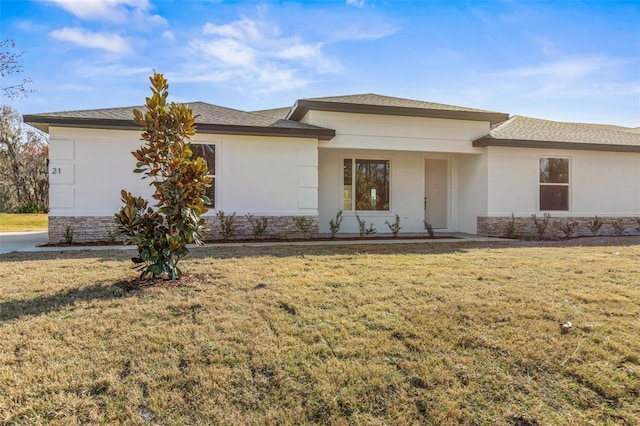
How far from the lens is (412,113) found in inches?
447

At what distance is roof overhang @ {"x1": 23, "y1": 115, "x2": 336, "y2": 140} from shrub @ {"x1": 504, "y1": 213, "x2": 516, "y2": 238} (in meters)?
6.36

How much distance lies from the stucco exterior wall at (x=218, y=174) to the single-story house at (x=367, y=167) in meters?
0.03

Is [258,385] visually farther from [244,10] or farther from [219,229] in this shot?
[244,10]

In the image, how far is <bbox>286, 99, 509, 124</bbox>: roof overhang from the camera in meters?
10.9

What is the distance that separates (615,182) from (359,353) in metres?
13.9

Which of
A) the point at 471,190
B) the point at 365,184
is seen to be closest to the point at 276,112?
the point at 365,184

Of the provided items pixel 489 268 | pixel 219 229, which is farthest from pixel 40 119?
pixel 489 268

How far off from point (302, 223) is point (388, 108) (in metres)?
4.35

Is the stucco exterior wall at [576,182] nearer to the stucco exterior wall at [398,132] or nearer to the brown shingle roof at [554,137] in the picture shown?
the brown shingle roof at [554,137]

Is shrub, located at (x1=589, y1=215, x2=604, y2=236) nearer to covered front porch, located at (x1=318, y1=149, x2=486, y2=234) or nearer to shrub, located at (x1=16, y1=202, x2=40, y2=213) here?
covered front porch, located at (x1=318, y1=149, x2=486, y2=234)

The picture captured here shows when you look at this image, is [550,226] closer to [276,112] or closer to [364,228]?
[364,228]

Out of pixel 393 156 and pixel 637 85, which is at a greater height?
pixel 637 85

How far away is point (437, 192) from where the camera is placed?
13.5 m

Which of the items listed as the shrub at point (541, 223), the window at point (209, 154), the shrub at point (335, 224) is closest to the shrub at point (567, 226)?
the shrub at point (541, 223)
